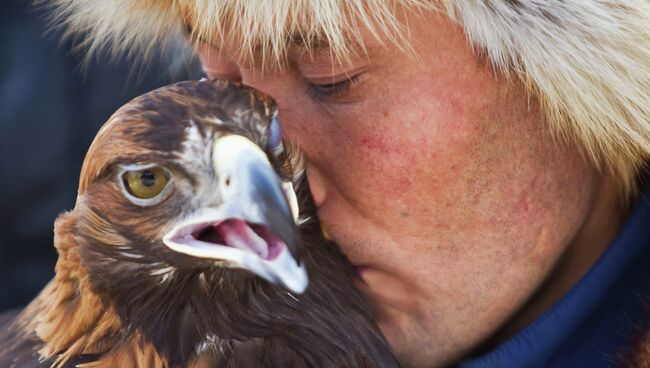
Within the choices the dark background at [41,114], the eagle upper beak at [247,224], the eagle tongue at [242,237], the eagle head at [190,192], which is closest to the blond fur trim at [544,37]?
the eagle head at [190,192]

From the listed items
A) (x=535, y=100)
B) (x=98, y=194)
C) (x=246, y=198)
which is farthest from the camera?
(x=535, y=100)

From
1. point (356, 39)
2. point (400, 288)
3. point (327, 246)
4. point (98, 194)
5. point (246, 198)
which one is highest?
point (356, 39)

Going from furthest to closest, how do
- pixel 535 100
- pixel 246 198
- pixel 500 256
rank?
pixel 500 256
pixel 535 100
pixel 246 198

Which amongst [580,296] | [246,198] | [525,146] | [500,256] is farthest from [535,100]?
[246,198]

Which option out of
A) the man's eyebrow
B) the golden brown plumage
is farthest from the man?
the golden brown plumage

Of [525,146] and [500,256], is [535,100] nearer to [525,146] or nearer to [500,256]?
[525,146]

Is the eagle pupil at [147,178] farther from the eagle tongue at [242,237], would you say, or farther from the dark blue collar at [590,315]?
the dark blue collar at [590,315]

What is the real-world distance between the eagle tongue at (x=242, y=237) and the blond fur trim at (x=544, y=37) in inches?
16.1

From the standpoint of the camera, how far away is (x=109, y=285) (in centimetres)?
179

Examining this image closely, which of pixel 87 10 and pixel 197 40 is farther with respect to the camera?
pixel 87 10

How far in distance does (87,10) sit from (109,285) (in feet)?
2.50

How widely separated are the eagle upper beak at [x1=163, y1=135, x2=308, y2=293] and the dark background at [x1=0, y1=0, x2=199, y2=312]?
2.42m

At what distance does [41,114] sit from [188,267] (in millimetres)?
2560

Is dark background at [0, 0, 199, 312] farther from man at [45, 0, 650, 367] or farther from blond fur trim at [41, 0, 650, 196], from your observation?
blond fur trim at [41, 0, 650, 196]
